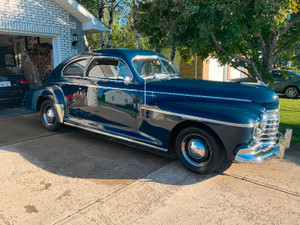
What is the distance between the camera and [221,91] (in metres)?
3.73

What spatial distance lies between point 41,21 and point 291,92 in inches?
451

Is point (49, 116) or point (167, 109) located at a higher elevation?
point (167, 109)

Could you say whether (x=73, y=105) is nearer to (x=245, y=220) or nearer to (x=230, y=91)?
(x=230, y=91)

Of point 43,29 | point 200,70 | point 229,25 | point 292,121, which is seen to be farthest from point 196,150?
point 200,70

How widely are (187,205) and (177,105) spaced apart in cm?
147

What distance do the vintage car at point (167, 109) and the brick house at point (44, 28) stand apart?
376 centimetres

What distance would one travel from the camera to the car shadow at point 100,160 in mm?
3711

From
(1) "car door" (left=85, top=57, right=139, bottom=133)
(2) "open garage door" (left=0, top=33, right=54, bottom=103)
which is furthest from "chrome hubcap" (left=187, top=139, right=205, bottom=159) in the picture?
(2) "open garage door" (left=0, top=33, right=54, bottom=103)

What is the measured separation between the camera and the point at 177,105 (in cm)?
384

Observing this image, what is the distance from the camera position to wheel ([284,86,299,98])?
12266mm

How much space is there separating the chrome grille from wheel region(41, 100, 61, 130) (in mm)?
4236

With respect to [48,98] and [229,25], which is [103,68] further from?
[229,25]

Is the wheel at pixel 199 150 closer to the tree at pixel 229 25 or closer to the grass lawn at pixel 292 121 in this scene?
the grass lawn at pixel 292 121

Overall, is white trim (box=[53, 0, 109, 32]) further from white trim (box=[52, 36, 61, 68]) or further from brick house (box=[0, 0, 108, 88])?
white trim (box=[52, 36, 61, 68])
